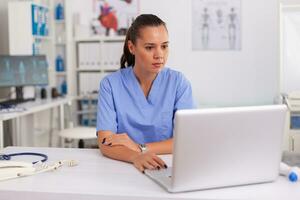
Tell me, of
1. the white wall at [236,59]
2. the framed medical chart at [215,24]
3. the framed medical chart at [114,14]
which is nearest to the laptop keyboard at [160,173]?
the white wall at [236,59]

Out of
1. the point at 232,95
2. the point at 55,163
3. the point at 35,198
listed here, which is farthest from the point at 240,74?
the point at 35,198

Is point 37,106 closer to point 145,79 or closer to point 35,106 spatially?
point 35,106

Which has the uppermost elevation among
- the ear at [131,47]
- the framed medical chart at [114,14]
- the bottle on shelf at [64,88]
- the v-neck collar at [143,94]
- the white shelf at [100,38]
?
Result: the framed medical chart at [114,14]

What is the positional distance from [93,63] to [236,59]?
1.62 m

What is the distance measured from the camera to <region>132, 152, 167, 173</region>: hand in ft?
4.32

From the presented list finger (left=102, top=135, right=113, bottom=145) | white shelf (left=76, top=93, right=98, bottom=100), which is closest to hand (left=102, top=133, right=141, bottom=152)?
finger (left=102, top=135, right=113, bottom=145)

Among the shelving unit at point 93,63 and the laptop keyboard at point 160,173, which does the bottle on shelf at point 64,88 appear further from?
the laptop keyboard at point 160,173

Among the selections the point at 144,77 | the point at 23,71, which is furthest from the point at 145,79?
the point at 23,71

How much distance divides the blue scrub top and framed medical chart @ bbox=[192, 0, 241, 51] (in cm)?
198

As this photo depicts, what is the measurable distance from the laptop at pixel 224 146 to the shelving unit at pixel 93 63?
338cm

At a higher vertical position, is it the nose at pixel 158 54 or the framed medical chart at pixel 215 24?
the framed medical chart at pixel 215 24

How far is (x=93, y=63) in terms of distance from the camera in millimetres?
4500

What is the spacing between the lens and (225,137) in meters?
1.06

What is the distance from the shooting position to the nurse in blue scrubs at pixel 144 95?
1.62 m
